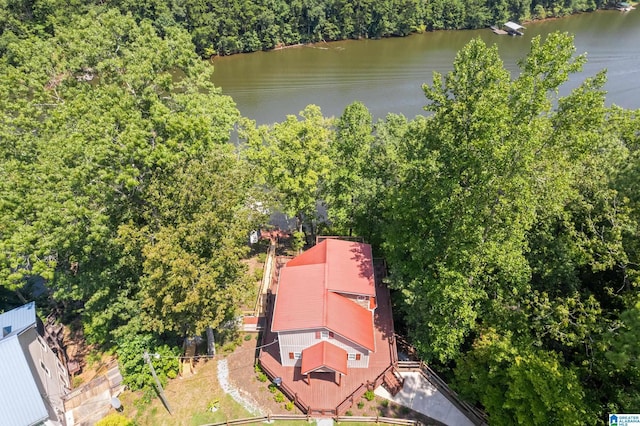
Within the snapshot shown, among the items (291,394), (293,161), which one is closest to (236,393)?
(291,394)

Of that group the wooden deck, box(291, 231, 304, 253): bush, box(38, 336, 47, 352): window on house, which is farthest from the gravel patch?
box(291, 231, 304, 253): bush

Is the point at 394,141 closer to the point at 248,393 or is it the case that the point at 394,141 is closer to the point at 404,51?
the point at 248,393

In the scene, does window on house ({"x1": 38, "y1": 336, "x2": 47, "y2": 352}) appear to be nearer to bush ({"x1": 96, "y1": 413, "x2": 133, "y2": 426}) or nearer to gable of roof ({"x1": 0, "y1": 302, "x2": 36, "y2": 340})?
gable of roof ({"x1": 0, "y1": 302, "x2": 36, "y2": 340})

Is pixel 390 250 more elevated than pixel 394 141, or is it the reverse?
pixel 394 141

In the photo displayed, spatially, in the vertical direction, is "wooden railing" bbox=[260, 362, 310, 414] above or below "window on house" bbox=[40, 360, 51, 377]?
below

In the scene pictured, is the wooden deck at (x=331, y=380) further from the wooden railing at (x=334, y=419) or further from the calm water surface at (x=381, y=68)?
the calm water surface at (x=381, y=68)

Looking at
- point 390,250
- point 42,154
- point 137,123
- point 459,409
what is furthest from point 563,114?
point 42,154

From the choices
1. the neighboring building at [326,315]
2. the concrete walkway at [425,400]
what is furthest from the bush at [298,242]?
the concrete walkway at [425,400]
